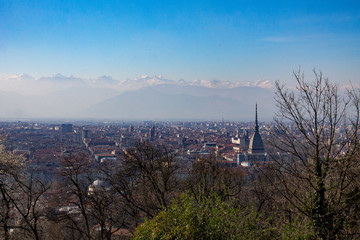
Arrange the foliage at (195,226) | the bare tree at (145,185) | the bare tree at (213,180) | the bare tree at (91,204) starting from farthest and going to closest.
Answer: the bare tree at (145,185) < the bare tree at (213,180) < the bare tree at (91,204) < the foliage at (195,226)

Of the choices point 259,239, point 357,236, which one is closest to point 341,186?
point 357,236

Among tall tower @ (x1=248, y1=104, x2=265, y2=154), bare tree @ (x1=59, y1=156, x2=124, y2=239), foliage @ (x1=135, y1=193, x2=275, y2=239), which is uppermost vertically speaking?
foliage @ (x1=135, y1=193, x2=275, y2=239)

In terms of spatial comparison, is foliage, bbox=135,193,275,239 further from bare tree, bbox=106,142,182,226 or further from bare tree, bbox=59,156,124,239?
bare tree, bbox=106,142,182,226

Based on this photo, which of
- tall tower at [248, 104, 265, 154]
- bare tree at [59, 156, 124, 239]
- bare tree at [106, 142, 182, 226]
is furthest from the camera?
tall tower at [248, 104, 265, 154]

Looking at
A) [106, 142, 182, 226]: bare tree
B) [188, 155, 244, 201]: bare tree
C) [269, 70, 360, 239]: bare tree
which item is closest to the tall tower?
[188, 155, 244, 201]: bare tree

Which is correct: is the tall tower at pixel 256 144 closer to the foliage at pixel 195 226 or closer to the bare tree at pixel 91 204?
the bare tree at pixel 91 204

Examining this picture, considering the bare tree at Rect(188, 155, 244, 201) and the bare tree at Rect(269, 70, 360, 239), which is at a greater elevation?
the bare tree at Rect(269, 70, 360, 239)

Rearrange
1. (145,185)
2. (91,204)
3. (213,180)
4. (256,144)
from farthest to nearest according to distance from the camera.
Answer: (256,144) → (213,180) → (145,185) → (91,204)

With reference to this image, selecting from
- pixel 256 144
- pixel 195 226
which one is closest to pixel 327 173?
pixel 195 226

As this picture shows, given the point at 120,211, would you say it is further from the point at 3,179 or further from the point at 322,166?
the point at 322,166

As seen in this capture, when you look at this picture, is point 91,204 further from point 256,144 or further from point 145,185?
point 256,144

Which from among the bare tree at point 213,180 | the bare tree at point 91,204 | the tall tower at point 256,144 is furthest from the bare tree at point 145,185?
the tall tower at point 256,144
